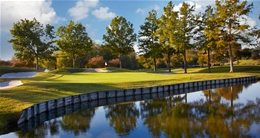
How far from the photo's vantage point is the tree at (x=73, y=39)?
5181 cm

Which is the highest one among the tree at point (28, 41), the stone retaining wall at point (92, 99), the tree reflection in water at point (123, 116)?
the tree at point (28, 41)

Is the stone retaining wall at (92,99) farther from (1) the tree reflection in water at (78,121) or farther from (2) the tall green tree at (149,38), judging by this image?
(2) the tall green tree at (149,38)

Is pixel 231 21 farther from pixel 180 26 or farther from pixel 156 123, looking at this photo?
pixel 156 123

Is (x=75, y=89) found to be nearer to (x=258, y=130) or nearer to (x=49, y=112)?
(x=49, y=112)

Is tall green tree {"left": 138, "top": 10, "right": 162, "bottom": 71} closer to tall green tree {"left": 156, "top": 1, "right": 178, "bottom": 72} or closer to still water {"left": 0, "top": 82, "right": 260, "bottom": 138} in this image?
tall green tree {"left": 156, "top": 1, "right": 178, "bottom": 72}

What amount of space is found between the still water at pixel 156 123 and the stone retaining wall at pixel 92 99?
100 cm

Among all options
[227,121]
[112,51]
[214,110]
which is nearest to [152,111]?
[214,110]

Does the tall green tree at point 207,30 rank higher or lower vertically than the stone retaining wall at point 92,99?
higher

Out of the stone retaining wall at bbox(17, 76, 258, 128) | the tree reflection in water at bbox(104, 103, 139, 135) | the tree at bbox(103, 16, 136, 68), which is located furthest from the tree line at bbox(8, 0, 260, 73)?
the tree reflection in water at bbox(104, 103, 139, 135)

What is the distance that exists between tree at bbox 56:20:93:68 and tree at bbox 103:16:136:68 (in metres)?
5.17

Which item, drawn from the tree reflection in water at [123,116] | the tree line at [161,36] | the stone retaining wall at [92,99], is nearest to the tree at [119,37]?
the tree line at [161,36]

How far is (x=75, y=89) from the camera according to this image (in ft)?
66.6

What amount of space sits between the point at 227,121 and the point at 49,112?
Answer: 1136cm

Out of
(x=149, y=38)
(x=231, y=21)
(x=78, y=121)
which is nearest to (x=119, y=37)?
(x=149, y=38)
